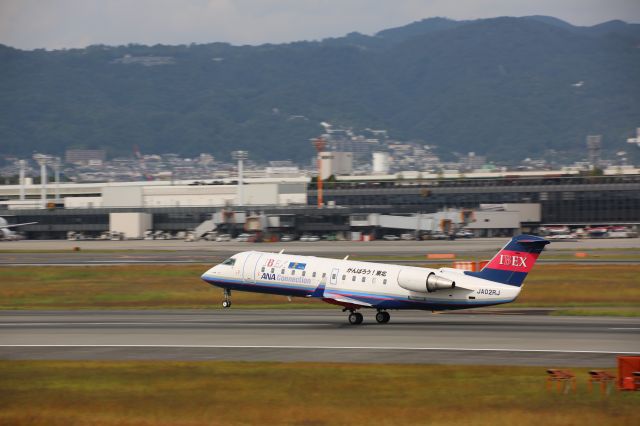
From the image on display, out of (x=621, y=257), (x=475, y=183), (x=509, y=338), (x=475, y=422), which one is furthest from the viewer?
(x=475, y=183)

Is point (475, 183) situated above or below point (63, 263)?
above

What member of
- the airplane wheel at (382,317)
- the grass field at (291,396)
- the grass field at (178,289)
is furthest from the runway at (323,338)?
the grass field at (178,289)

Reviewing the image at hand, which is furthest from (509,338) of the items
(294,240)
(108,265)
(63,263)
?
(294,240)

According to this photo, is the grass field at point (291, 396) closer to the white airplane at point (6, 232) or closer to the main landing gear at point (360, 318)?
the main landing gear at point (360, 318)

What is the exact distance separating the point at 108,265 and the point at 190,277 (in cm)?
1498

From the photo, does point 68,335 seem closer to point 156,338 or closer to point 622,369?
point 156,338

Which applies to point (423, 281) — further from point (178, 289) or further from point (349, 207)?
point (349, 207)

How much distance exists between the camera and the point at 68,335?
39.6 meters

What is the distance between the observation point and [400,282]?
41.4 m

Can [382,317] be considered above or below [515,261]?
below

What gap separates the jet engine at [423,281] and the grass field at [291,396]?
33.2ft

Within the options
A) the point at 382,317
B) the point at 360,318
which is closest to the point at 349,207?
the point at 382,317

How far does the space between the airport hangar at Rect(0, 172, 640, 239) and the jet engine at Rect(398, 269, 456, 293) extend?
94.2m

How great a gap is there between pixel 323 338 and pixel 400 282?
5.41 m
